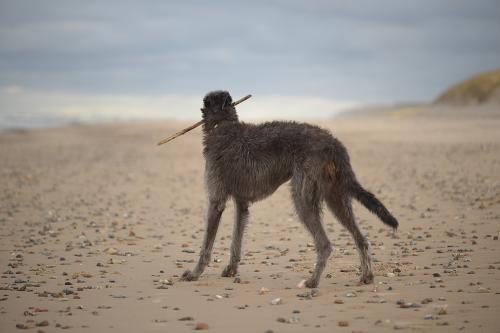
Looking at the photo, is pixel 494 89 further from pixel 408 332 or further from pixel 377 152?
pixel 408 332

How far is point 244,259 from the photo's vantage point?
9898mm

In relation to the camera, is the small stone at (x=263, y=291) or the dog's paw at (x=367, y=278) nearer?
the small stone at (x=263, y=291)

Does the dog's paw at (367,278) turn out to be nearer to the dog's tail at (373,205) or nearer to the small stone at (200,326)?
the dog's tail at (373,205)

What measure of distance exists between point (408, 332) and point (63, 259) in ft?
19.3

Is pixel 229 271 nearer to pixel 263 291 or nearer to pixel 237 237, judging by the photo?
pixel 237 237

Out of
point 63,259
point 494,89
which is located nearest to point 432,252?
point 63,259

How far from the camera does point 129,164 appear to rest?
28.7m

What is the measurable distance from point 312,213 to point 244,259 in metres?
2.35

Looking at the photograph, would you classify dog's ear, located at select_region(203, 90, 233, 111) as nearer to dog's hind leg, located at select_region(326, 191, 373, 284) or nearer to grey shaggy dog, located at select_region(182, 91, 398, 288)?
grey shaggy dog, located at select_region(182, 91, 398, 288)

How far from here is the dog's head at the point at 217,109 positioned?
8.92 metres

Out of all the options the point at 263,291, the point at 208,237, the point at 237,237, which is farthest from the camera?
the point at 237,237

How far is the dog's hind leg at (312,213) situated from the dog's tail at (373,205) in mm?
421

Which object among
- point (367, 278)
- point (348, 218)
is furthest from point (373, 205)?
point (367, 278)

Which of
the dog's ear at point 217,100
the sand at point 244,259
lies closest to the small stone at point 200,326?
the sand at point 244,259
